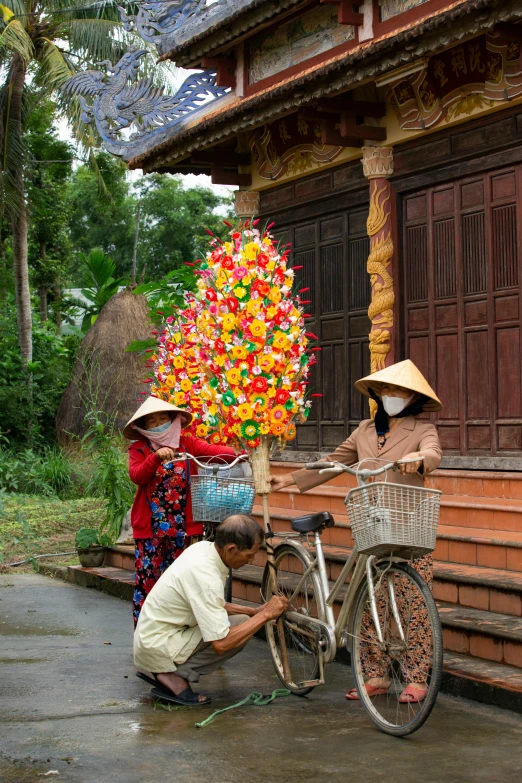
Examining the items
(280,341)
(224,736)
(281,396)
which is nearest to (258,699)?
(224,736)

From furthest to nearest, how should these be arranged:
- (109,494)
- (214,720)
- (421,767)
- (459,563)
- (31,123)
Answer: (31,123)
(109,494)
(459,563)
(214,720)
(421,767)

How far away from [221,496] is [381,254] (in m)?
4.70

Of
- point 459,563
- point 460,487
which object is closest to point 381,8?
point 460,487

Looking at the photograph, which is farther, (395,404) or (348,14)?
(348,14)

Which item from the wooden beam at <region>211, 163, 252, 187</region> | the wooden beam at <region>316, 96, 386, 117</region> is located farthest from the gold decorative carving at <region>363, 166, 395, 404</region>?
the wooden beam at <region>211, 163, 252, 187</region>

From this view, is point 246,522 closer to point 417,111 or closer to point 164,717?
point 164,717

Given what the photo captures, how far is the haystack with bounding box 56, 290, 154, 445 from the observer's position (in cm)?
2233

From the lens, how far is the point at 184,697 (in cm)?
570

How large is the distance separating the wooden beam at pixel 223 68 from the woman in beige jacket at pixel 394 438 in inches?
319

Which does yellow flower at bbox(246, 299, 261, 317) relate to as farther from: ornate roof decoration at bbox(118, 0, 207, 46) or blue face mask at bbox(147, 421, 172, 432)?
ornate roof decoration at bbox(118, 0, 207, 46)

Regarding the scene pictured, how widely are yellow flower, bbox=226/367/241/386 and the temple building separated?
2.05 m

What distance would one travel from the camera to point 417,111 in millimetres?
9906

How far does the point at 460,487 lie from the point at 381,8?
16.4ft

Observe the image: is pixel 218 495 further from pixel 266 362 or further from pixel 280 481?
pixel 266 362
